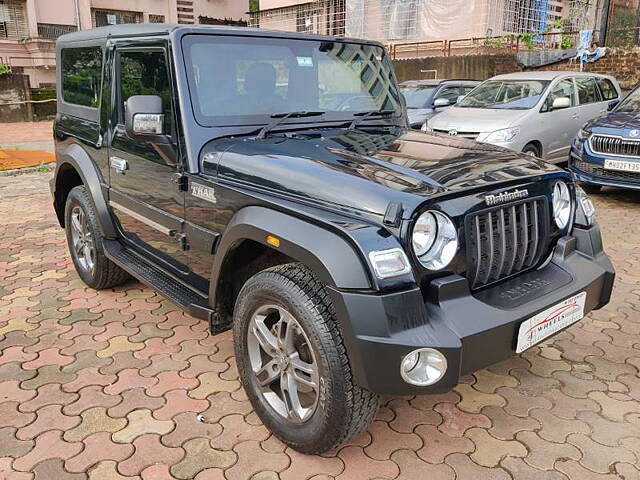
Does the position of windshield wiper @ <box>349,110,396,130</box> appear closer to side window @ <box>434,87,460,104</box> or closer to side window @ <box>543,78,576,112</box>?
side window @ <box>543,78,576,112</box>

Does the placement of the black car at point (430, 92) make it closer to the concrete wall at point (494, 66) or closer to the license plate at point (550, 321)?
the concrete wall at point (494, 66)

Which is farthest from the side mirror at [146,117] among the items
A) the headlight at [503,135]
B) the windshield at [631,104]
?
the windshield at [631,104]

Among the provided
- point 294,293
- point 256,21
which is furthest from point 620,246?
point 256,21

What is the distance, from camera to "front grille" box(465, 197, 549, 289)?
2.44 meters

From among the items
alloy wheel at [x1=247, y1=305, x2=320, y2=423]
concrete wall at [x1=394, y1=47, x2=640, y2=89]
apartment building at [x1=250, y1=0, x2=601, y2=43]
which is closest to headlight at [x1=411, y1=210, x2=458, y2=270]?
alloy wheel at [x1=247, y1=305, x2=320, y2=423]

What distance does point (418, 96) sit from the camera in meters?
11.4

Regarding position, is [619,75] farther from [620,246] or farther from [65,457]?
[65,457]

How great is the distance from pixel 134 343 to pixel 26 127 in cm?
1548

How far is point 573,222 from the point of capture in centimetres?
301

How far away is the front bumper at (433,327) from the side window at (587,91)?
8.29 metres

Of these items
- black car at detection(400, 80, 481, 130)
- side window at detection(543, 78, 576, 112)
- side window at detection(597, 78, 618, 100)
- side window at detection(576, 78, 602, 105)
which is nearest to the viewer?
side window at detection(543, 78, 576, 112)

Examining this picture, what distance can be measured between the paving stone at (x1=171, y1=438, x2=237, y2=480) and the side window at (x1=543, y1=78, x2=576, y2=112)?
7780 mm

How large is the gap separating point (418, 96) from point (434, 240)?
960 centimetres

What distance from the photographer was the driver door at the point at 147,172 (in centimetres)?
320
